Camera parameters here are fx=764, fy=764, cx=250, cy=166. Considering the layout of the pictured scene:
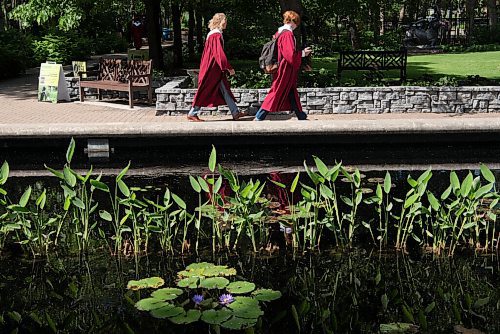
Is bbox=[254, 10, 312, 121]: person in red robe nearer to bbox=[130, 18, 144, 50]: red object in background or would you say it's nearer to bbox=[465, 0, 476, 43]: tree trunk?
bbox=[130, 18, 144, 50]: red object in background

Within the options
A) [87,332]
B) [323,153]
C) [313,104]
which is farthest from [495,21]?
[87,332]

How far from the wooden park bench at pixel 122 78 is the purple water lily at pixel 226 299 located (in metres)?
9.26

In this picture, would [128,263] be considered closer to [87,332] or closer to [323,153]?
[87,332]

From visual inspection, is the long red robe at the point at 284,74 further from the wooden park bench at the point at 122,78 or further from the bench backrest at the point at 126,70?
the bench backrest at the point at 126,70

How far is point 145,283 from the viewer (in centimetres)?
541

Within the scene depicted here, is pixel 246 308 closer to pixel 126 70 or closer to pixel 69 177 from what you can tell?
pixel 69 177

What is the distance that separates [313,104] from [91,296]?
8.30 meters

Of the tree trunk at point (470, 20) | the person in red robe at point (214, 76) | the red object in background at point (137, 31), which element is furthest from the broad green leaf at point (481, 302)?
the tree trunk at point (470, 20)

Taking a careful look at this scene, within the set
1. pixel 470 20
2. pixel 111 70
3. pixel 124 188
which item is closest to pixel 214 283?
pixel 124 188

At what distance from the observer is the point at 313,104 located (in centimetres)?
1312

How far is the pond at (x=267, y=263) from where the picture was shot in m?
4.89

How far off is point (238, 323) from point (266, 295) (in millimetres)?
511

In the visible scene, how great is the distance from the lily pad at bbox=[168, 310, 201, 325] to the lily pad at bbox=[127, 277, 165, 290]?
1.97 feet

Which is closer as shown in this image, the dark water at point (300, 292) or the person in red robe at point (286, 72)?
the dark water at point (300, 292)
